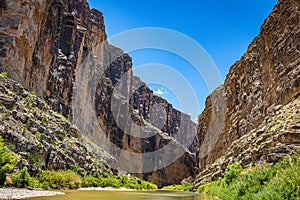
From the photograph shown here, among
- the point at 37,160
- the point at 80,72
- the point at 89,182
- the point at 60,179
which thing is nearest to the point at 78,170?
the point at 89,182

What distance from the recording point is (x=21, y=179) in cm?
2352

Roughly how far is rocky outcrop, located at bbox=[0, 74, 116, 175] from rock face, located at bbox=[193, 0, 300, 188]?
25.0 meters

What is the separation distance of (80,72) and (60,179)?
53284 millimetres

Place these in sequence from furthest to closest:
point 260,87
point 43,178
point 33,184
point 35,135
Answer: point 260,87, point 35,135, point 43,178, point 33,184

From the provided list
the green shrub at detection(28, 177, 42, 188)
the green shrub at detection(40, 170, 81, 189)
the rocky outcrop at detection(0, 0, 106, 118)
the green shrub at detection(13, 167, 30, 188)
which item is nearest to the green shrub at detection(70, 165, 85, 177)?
the green shrub at detection(40, 170, 81, 189)

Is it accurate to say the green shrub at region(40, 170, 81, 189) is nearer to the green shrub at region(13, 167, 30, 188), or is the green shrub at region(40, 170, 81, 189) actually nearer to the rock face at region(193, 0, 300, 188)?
the green shrub at region(13, 167, 30, 188)

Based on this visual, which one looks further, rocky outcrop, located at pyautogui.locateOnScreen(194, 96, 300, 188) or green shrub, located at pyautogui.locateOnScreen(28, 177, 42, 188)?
rocky outcrop, located at pyautogui.locateOnScreen(194, 96, 300, 188)

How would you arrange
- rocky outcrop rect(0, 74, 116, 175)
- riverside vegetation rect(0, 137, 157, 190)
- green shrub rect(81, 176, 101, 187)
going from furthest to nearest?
green shrub rect(81, 176, 101, 187)
rocky outcrop rect(0, 74, 116, 175)
riverside vegetation rect(0, 137, 157, 190)

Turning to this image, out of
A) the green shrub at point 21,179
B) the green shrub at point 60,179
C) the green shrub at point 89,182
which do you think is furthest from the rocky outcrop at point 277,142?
the green shrub at point 21,179

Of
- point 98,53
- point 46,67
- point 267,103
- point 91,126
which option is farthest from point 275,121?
point 98,53

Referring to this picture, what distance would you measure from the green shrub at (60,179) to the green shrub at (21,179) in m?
5.25

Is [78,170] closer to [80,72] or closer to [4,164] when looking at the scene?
[4,164]

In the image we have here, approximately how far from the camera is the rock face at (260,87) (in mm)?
47344

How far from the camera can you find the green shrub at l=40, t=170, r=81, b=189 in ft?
97.0
